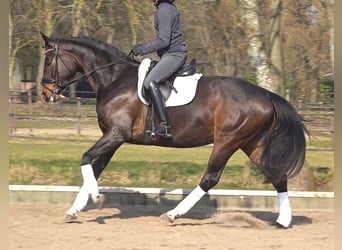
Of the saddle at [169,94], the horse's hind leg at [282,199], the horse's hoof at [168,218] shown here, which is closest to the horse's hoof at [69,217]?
the horse's hoof at [168,218]

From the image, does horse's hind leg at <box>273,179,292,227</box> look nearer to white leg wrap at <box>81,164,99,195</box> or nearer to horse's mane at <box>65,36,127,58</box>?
white leg wrap at <box>81,164,99,195</box>

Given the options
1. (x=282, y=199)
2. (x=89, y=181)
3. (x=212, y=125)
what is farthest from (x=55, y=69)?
(x=282, y=199)

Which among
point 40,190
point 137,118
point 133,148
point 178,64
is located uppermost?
point 178,64

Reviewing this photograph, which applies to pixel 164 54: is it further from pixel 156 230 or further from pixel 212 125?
pixel 156 230

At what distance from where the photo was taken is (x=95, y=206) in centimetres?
862

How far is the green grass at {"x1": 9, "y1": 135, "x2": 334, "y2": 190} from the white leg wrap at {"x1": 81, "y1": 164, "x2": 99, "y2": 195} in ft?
10.4

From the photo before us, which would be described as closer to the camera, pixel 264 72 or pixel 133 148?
pixel 264 72

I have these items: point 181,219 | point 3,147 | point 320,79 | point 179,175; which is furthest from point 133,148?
point 3,147

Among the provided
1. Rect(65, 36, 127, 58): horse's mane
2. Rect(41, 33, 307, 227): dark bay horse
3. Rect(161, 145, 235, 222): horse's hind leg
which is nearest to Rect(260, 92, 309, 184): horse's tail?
Rect(41, 33, 307, 227): dark bay horse

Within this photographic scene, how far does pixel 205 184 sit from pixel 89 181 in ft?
4.48

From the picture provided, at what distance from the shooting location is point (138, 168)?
11664 mm

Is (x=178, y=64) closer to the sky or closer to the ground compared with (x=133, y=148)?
closer to the sky

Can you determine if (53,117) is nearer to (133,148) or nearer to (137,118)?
(133,148)

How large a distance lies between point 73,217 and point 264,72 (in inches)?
195
